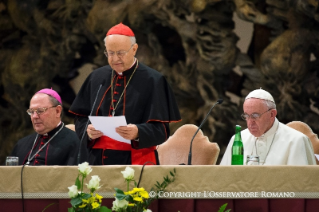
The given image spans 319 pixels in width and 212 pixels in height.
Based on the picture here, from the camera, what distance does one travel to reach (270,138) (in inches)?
191

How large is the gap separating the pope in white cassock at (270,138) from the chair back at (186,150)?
0.25m

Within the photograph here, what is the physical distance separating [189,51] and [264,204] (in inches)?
205

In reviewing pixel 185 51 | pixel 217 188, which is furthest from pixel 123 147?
pixel 185 51

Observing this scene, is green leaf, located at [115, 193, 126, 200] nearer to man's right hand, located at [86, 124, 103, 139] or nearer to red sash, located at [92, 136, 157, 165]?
man's right hand, located at [86, 124, 103, 139]

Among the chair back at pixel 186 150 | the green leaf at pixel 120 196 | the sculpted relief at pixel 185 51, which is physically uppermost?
the sculpted relief at pixel 185 51

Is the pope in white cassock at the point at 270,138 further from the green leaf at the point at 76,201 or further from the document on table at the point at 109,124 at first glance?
the green leaf at the point at 76,201

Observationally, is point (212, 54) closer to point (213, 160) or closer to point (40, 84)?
point (40, 84)

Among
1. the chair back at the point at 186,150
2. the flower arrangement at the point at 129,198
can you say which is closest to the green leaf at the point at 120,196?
the flower arrangement at the point at 129,198

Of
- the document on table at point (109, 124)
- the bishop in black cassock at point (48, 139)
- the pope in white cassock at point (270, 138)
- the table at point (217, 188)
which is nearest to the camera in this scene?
the table at point (217, 188)

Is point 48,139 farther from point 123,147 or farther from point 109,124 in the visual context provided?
point 109,124

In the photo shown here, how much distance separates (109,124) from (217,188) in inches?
38.1

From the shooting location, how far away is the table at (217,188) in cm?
305

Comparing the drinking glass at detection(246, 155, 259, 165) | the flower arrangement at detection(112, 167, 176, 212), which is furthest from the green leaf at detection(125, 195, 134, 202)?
the drinking glass at detection(246, 155, 259, 165)

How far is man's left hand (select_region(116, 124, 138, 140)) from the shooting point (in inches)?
149
